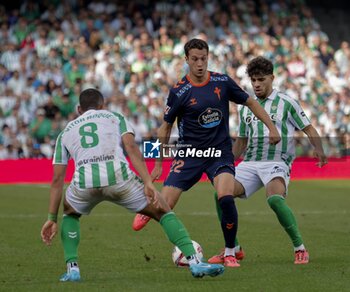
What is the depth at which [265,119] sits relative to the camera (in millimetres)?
9453

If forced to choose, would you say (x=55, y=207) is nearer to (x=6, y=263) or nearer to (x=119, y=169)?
(x=119, y=169)

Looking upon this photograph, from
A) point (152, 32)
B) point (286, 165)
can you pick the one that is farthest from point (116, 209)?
point (152, 32)

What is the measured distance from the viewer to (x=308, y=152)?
82.4 feet

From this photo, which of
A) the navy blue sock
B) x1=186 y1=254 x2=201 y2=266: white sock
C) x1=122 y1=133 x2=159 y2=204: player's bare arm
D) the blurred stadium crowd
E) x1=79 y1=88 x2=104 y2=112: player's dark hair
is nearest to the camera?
x1=122 y1=133 x2=159 y2=204: player's bare arm

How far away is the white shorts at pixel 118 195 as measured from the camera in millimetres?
8414

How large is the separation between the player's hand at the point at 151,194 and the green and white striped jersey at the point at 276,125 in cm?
231

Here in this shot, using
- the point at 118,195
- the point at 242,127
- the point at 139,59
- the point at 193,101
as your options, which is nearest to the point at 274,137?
the point at 193,101

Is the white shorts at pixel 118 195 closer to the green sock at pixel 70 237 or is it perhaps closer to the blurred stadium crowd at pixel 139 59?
the green sock at pixel 70 237

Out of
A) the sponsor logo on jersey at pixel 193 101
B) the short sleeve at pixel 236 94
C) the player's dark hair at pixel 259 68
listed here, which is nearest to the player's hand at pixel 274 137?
the short sleeve at pixel 236 94

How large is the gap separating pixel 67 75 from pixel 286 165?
14.7 meters

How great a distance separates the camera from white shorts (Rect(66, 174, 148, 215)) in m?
8.41

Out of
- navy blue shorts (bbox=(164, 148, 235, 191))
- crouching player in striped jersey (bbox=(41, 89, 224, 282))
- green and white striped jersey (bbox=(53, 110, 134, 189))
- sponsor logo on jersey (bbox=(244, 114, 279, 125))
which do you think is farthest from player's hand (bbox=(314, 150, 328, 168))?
green and white striped jersey (bbox=(53, 110, 134, 189))

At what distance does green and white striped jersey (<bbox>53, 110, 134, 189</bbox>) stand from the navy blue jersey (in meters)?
1.40

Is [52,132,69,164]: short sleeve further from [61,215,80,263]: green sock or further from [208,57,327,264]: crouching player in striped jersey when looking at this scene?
[208,57,327,264]: crouching player in striped jersey
